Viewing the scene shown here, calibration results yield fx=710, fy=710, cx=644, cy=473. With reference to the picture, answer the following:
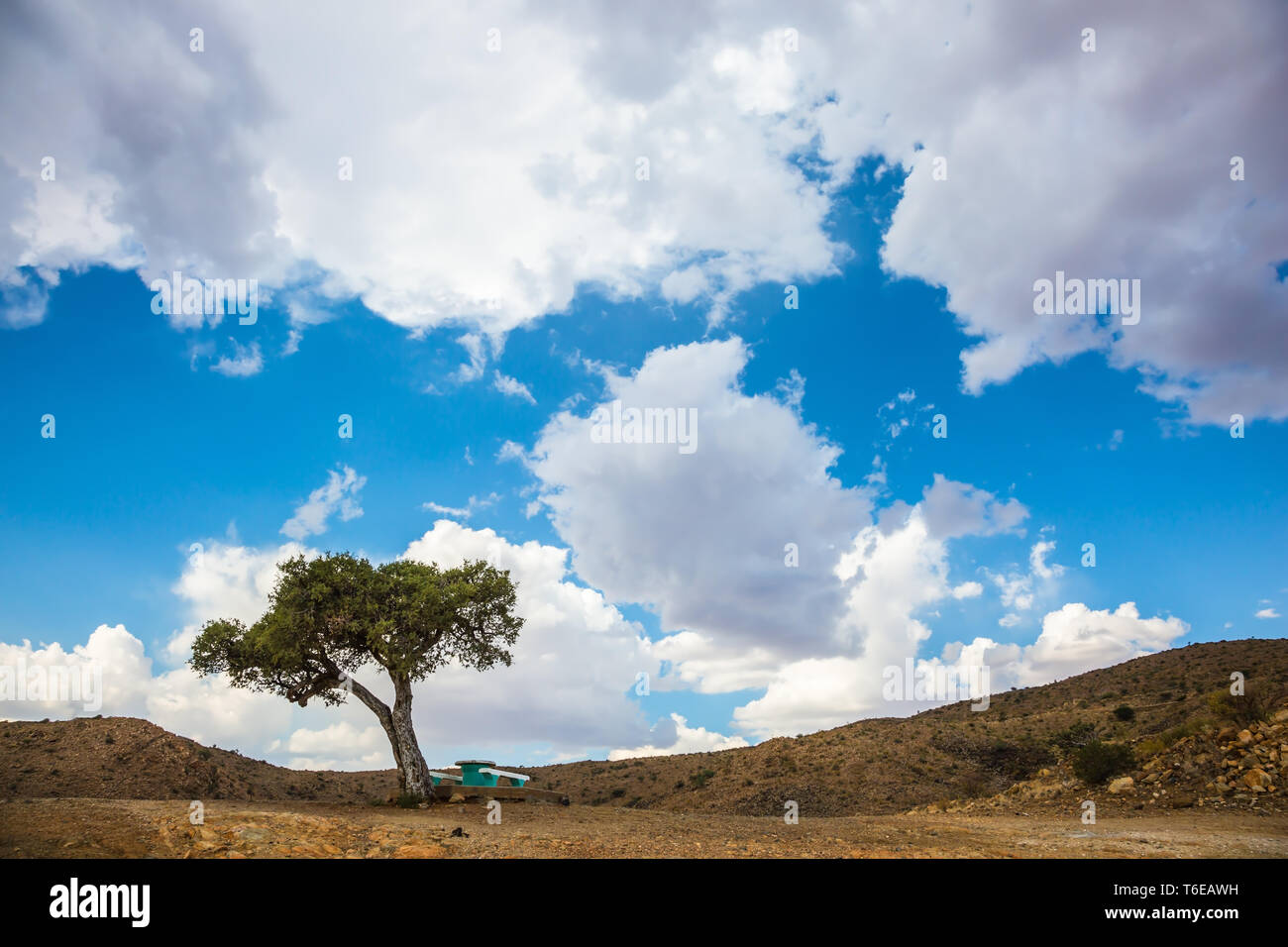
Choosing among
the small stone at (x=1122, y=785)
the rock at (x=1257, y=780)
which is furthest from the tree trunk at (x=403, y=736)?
the rock at (x=1257, y=780)

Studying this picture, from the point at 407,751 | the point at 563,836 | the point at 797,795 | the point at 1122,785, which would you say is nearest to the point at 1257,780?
the point at 1122,785

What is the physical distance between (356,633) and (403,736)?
14.7 ft

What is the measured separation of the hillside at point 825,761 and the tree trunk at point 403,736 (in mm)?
3235

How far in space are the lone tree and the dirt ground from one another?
16.6ft

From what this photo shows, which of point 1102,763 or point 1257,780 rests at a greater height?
point 1257,780

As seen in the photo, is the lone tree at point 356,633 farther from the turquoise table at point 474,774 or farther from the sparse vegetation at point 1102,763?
the sparse vegetation at point 1102,763

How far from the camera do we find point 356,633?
28.4 meters

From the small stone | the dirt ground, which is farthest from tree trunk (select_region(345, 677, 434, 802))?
the small stone

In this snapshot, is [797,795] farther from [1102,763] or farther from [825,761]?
[1102,763]

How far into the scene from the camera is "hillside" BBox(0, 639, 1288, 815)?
102ft
